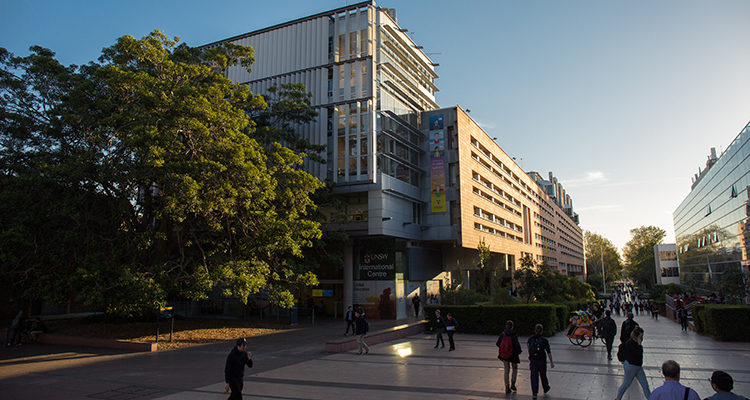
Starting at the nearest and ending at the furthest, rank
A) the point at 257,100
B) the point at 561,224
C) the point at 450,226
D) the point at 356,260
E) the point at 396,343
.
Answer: the point at 396,343
the point at 257,100
the point at 356,260
the point at 450,226
the point at 561,224

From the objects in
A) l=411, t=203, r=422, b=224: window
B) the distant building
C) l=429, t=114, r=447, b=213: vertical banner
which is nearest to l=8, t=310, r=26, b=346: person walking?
l=411, t=203, r=422, b=224: window

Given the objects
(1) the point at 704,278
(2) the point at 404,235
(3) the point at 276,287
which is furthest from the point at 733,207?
(3) the point at 276,287

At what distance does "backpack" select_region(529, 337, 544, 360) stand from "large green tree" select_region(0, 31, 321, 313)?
11775 millimetres

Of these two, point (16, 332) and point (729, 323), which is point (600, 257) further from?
point (16, 332)

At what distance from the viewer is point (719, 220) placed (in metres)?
41.1

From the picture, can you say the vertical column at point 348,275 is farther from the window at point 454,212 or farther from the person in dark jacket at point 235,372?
the person in dark jacket at point 235,372

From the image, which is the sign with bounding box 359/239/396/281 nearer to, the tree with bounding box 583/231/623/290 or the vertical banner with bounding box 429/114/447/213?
the vertical banner with bounding box 429/114/447/213

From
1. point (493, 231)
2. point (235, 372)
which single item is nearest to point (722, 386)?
point (235, 372)

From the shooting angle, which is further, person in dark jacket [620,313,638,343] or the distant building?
the distant building

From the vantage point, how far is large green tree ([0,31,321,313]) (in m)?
16.0

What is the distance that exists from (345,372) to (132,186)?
11.3 metres

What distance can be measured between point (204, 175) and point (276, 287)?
627 cm

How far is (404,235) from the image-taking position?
1267 inches

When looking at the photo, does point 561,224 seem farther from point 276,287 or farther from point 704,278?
point 276,287
